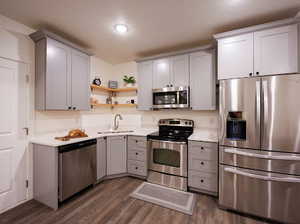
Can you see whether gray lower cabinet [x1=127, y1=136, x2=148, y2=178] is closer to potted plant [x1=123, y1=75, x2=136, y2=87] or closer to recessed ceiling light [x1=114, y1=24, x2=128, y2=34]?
potted plant [x1=123, y1=75, x2=136, y2=87]

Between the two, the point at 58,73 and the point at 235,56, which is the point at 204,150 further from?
the point at 58,73

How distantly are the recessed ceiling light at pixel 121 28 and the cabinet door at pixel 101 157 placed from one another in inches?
75.5

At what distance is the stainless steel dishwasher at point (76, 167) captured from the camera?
2.03m

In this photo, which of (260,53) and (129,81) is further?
(129,81)

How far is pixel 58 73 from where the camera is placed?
233cm

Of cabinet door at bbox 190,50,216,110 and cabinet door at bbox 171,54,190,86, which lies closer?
cabinet door at bbox 190,50,216,110

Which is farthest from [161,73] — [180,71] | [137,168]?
[137,168]

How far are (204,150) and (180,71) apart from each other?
Result: 5.23 ft

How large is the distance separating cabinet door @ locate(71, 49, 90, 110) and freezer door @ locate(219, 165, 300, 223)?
8.75 feet

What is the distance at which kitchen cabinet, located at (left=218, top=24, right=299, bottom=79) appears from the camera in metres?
1.80

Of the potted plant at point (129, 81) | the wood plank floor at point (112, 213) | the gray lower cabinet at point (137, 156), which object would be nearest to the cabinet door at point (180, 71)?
the potted plant at point (129, 81)

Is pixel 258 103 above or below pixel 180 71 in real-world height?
below

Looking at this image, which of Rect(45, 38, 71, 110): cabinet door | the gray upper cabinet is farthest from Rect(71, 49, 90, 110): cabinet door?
Rect(45, 38, 71, 110): cabinet door

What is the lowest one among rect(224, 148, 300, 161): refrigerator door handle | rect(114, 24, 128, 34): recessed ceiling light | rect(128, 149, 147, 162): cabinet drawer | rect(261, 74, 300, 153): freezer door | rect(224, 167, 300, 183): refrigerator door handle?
rect(128, 149, 147, 162): cabinet drawer
